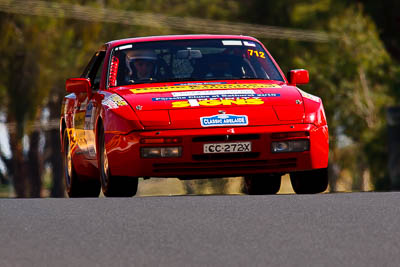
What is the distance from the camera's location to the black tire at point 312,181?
12.0m

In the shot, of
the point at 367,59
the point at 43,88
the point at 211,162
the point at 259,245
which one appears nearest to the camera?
the point at 259,245

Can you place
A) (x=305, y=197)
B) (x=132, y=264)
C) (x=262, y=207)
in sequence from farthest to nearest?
(x=305, y=197) → (x=262, y=207) → (x=132, y=264)

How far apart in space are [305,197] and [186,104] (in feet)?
4.90

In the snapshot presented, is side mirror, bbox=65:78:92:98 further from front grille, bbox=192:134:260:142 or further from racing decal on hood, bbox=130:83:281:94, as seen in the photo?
front grille, bbox=192:134:260:142

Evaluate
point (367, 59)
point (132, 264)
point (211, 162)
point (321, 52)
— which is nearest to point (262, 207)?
point (211, 162)

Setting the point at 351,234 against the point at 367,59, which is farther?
the point at 367,59

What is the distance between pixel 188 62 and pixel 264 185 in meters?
Answer: 1.72

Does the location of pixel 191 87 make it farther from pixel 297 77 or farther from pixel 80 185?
pixel 80 185

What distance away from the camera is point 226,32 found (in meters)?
54.6

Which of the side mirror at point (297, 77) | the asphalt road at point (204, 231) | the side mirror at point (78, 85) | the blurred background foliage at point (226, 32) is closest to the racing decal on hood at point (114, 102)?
the side mirror at point (78, 85)

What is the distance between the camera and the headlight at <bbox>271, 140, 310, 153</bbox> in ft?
37.2

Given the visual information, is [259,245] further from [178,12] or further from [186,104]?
[178,12]

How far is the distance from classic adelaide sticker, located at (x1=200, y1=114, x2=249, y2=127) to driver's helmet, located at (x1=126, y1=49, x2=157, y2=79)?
55.4 inches

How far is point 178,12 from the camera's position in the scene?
59.4 meters
